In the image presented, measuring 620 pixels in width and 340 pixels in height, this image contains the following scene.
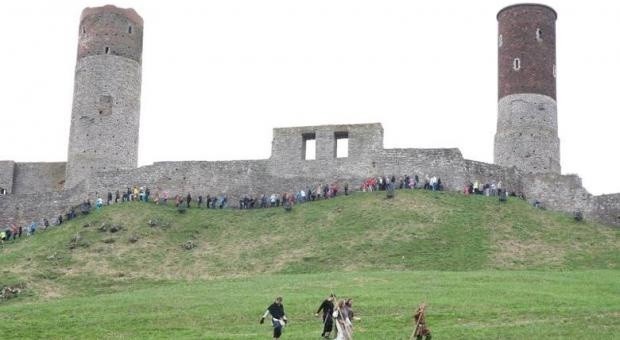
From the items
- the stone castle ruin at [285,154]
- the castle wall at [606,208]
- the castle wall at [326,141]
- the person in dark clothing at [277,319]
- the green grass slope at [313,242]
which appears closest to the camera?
the person in dark clothing at [277,319]

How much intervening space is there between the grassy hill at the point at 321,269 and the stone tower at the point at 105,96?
33.0 ft

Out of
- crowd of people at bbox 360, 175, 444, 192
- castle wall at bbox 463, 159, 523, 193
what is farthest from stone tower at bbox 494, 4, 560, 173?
crowd of people at bbox 360, 175, 444, 192

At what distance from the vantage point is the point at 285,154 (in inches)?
2657

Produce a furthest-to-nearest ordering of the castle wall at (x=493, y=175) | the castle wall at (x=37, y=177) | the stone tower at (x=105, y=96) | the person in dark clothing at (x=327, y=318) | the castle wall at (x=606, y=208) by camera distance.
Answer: the castle wall at (x=37, y=177) < the stone tower at (x=105, y=96) < the castle wall at (x=493, y=175) < the castle wall at (x=606, y=208) < the person in dark clothing at (x=327, y=318)

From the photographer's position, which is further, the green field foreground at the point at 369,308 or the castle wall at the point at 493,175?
the castle wall at the point at 493,175

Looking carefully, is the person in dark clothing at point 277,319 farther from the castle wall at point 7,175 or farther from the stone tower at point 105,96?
Answer: the castle wall at point 7,175

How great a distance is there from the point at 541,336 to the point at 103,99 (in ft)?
159

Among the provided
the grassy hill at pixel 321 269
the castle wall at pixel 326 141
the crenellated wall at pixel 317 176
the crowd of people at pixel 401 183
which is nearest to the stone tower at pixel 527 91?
the crenellated wall at pixel 317 176

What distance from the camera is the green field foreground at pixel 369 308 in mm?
34588

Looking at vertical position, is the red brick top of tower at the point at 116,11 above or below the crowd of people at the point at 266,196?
above

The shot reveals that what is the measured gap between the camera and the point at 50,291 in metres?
50.3

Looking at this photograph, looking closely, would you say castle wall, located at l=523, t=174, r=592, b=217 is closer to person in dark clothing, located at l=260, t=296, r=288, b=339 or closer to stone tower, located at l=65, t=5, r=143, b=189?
stone tower, located at l=65, t=5, r=143, b=189

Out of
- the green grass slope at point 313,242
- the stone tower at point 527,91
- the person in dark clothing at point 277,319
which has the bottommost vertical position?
the person in dark clothing at point 277,319

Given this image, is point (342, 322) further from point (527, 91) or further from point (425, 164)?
point (527, 91)
